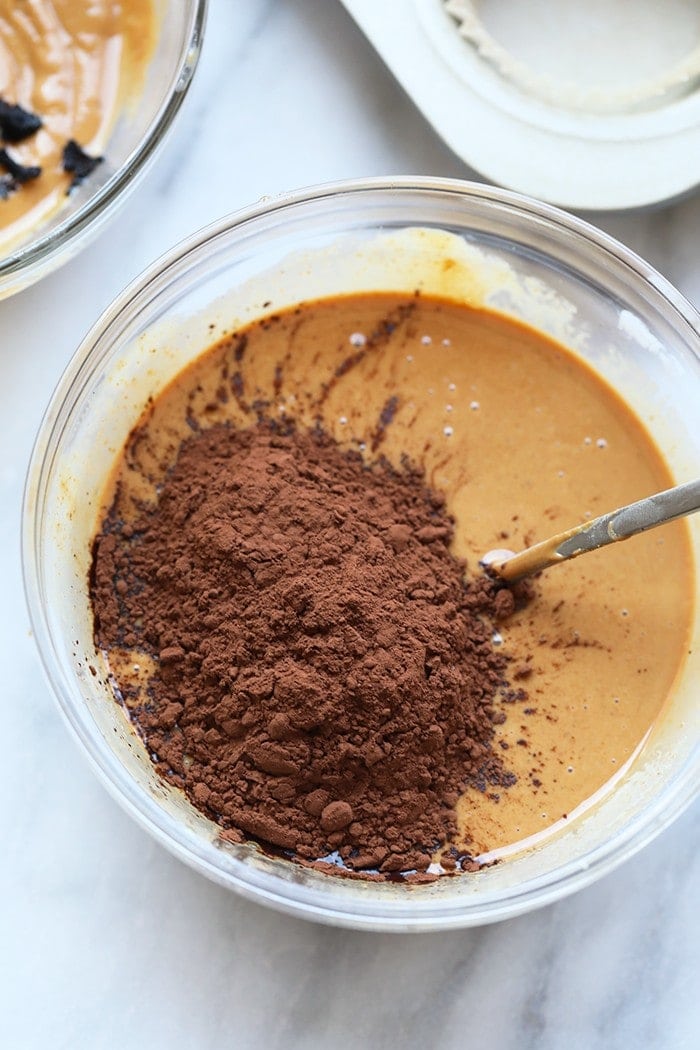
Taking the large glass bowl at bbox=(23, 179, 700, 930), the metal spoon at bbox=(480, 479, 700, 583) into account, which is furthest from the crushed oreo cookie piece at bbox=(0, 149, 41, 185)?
the metal spoon at bbox=(480, 479, 700, 583)

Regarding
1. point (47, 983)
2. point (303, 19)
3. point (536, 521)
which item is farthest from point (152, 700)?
point (303, 19)

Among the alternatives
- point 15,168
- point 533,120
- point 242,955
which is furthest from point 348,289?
point 242,955

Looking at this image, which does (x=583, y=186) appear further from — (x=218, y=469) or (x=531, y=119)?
(x=218, y=469)

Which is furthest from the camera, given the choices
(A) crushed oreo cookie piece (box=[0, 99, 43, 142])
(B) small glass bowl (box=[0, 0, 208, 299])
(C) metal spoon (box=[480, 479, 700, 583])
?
(A) crushed oreo cookie piece (box=[0, 99, 43, 142])

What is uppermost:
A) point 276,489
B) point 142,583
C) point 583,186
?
point 583,186

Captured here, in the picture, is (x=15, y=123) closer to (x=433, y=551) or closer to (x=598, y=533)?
(x=433, y=551)

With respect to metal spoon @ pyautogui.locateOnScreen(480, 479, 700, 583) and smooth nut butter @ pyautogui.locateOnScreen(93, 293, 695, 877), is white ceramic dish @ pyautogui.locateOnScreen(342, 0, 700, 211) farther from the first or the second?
metal spoon @ pyautogui.locateOnScreen(480, 479, 700, 583)
